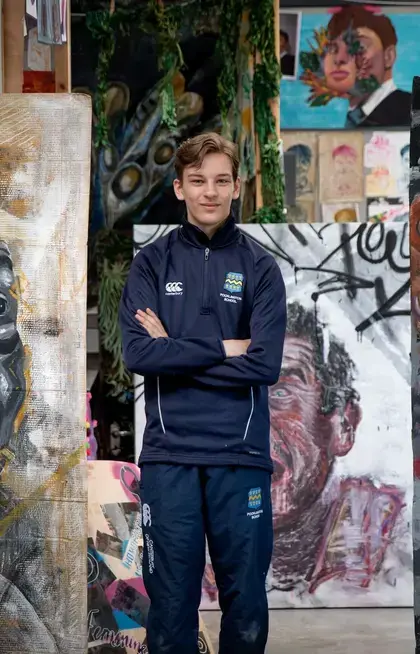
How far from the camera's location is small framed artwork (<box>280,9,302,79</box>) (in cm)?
935

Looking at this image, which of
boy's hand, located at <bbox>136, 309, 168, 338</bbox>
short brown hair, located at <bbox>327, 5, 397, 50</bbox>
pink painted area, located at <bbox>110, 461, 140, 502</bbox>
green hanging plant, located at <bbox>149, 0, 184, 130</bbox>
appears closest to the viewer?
boy's hand, located at <bbox>136, 309, 168, 338</bbox>

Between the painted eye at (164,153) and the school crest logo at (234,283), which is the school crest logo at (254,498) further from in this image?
the painted eye at (164,153)

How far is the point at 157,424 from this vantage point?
3.18m

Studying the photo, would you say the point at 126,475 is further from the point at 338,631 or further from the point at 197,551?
the point at 338,631

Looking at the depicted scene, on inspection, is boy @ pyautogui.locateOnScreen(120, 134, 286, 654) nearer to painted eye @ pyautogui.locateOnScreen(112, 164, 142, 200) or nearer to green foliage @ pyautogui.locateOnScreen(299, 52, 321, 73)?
painted eye @ pyautogui.locateOnScreen(112, 164, 142, 200)

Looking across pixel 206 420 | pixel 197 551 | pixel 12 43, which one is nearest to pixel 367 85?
pixel 12 43

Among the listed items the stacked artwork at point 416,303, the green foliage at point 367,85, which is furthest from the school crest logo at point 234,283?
the green foliage at point 367,85

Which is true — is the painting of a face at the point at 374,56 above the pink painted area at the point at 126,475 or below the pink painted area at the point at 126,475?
above

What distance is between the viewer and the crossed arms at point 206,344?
124 inches

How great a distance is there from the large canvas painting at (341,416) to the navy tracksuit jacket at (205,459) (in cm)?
173

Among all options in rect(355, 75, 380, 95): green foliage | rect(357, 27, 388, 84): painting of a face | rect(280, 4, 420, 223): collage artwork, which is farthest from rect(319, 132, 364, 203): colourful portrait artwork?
rect(357, 27, 388, 84): painting of a face

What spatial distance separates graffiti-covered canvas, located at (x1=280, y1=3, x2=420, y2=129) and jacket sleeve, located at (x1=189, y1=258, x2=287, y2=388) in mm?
6334

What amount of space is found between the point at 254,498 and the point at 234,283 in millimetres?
611

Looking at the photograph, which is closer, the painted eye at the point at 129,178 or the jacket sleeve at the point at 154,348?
the jacket sleeve at the point at 154,348
